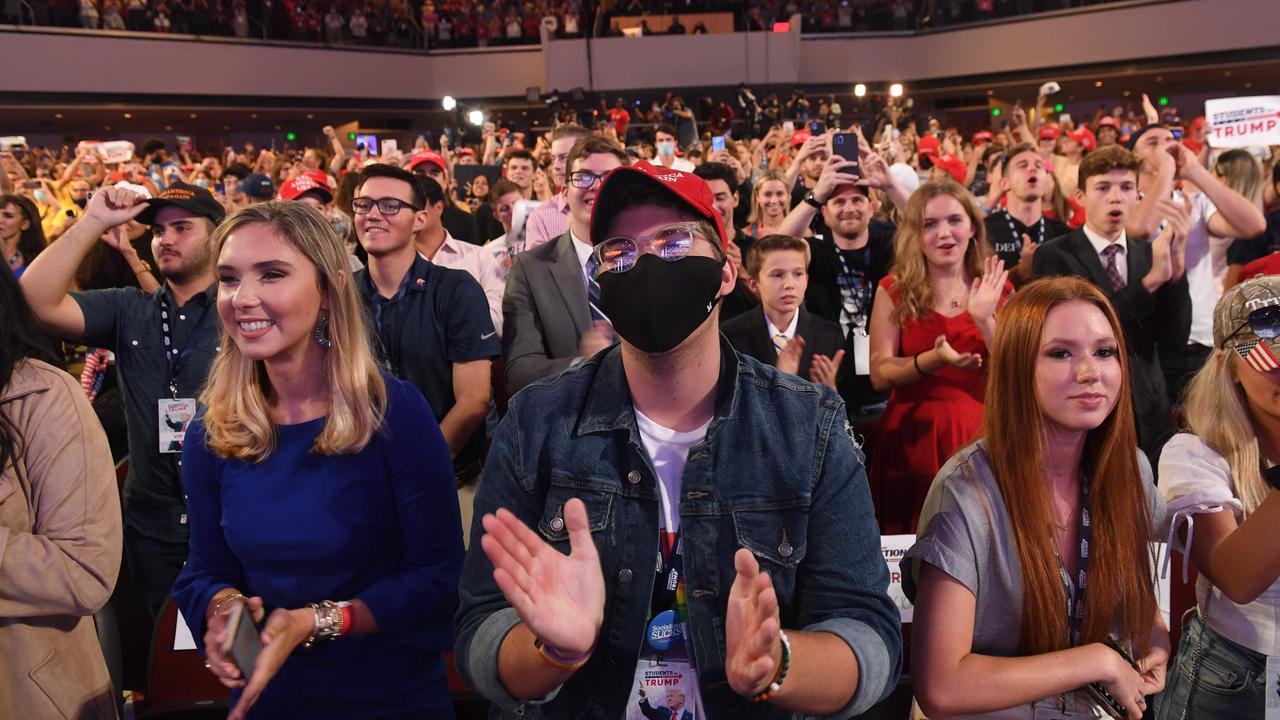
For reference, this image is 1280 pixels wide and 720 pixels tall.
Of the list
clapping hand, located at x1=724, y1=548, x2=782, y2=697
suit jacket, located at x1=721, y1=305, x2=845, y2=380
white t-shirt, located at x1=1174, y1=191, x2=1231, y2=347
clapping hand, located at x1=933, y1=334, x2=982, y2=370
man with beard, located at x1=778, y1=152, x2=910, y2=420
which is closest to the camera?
clapping hand, located at x1=724, y1=548, x2=782, y2=697

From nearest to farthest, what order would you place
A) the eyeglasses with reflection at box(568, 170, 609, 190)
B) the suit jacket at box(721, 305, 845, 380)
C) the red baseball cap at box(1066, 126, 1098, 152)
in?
the suit jacket at box(721, 305, 845, 380)
the eyeglasses with reflection at box(568, 170, 609, 190)
the red baseball cap at box(1066, 126, 1098, 152)

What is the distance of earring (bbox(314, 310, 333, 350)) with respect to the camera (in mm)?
2045

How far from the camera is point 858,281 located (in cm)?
423

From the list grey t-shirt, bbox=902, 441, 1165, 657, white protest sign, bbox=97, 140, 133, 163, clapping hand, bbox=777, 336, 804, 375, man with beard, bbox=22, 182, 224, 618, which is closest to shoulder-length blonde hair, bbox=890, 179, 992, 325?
clapping hand, bbox=777, 336, 804, 375

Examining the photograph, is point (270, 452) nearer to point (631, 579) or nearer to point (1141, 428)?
point (631, 579)

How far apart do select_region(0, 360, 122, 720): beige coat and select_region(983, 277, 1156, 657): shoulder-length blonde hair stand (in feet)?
6.14

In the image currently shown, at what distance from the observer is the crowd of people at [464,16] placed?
22.5m

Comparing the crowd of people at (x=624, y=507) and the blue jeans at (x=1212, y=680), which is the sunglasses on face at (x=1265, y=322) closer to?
the crowd of people at (x=624, y=507)

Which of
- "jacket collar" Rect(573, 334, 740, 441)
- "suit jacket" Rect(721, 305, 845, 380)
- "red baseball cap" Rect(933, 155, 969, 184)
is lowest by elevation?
"suit jacket" Rect(721, 305, 845, 380)

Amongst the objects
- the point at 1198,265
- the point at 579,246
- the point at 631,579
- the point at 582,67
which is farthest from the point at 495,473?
the point at 582,67

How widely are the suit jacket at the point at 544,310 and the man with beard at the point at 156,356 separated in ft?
3.37

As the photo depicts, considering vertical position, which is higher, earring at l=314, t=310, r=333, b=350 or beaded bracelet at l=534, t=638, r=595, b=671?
earring at l=314, t=310, r=333, b=350

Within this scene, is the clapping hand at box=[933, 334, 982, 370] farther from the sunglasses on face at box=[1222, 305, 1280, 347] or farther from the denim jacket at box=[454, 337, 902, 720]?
the denim jacket at box=[454, 337, 902, 720]

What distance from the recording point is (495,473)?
5.17 feet
